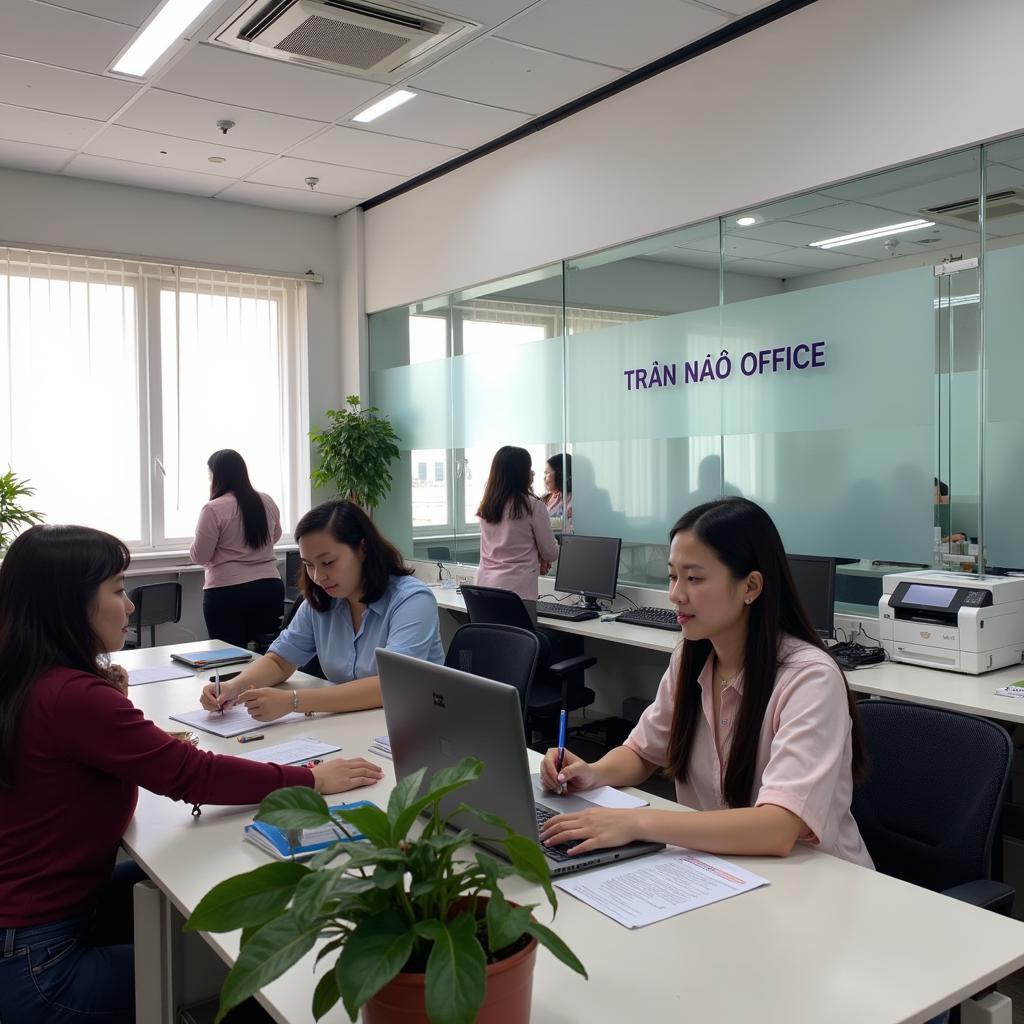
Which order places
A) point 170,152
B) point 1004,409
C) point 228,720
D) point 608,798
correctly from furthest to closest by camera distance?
point 170,152, point 1004,409, point 228,720, point 608,798

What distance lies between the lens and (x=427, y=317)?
20.6ft

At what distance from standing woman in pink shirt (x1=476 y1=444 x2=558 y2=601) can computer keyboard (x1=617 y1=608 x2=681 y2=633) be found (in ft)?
1.93

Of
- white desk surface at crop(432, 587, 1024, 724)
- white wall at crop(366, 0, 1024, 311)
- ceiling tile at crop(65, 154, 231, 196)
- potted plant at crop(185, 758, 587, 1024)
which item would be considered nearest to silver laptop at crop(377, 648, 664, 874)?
potted plant at crop(185, 758, 587, 1024)

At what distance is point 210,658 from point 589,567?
202 cm

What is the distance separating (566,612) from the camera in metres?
4.62

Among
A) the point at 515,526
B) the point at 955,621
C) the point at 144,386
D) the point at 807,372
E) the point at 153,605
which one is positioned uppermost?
the point at 144,386

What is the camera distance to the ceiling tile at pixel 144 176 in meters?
5.75

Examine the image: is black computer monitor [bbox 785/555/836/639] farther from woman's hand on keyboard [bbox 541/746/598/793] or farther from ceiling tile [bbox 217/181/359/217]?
ceiling tile [bbox 217/181/359/217]

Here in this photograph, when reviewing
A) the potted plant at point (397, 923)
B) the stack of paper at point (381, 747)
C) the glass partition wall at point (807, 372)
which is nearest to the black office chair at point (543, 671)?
the glass partition wall at point (807, 372)

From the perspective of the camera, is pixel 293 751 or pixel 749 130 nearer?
pixel 293 751

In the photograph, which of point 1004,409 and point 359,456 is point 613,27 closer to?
point 1004,409

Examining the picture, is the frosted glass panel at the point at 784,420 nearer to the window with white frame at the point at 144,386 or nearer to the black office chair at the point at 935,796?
the black office chair at the point at 935,796

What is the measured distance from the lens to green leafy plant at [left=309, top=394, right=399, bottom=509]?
6441mm

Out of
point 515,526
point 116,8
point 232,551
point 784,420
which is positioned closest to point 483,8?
point 116,8
